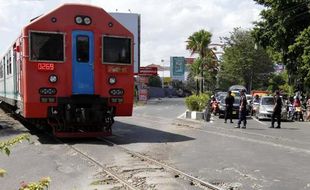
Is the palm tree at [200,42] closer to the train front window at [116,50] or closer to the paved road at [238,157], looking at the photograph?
the paved road at [238,157]

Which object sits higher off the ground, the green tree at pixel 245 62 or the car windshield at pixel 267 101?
the green tree at pixel 245 62

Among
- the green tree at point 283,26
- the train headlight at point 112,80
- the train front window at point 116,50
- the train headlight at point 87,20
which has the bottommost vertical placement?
the train headlight at point 112,80

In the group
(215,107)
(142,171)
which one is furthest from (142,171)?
(215,107)

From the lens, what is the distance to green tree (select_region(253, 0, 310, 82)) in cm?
3728

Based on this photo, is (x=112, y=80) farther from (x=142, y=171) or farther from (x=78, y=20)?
(x=142, y=171)

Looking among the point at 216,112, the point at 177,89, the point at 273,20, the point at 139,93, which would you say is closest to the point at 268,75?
the point at 139,93

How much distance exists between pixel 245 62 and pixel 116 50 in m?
63.1

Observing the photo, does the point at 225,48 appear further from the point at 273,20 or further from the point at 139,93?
the point at 273,20

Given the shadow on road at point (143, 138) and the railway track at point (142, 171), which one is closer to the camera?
the railway track at point (142, 171)

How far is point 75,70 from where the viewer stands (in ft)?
53.0

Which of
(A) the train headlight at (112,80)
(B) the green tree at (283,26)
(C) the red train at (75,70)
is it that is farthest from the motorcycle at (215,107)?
(A) the train headlight at (112,80)

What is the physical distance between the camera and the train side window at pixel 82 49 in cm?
1620

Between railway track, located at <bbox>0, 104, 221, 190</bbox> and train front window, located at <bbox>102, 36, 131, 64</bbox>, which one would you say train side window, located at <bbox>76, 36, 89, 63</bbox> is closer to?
train front window, located at <bbox>102, 36, 131, 64</bbox>

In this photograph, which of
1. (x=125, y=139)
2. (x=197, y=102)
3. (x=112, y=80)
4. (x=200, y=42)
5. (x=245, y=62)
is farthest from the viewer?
(x=245, y=62)
